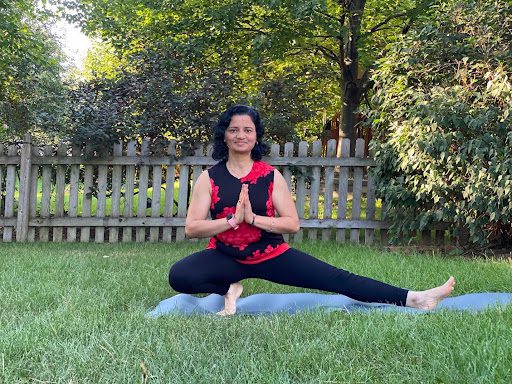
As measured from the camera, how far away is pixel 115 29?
9812 mm

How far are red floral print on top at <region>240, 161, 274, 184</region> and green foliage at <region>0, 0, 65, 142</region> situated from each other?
506cm

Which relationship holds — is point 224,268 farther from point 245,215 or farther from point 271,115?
point 271,115

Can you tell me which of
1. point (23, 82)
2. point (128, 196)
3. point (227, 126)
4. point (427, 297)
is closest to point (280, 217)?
point (227, 126)

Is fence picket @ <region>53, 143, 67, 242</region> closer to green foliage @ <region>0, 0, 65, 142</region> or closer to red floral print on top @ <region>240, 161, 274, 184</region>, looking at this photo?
green foliage @ <region>0, 0, 65, 142</region>

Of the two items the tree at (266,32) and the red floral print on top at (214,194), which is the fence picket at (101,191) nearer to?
the tree at (266,32)

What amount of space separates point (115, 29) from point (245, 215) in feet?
24.8

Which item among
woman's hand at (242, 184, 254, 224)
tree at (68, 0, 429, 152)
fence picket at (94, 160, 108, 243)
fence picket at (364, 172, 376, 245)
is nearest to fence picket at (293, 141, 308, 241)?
fence picket at (364, 172, 376, 245)

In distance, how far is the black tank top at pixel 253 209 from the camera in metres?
3.62

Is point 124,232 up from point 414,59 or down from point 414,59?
down

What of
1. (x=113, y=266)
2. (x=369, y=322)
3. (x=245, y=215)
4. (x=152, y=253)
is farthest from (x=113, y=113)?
(x=369, y=322)

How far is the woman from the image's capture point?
3.53 m

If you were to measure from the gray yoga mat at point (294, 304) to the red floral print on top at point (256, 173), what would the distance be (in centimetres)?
88

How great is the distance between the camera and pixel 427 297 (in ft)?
11.4

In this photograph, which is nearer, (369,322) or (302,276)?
(369,322)
